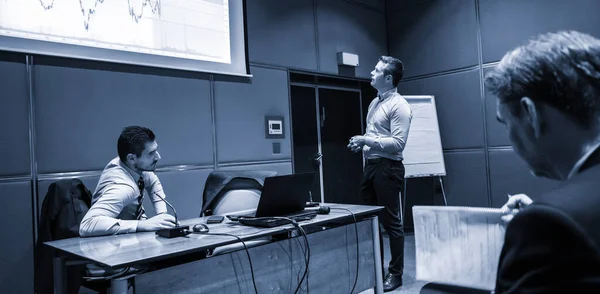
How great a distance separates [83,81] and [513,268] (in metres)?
2.67

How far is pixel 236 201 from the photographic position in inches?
95.9

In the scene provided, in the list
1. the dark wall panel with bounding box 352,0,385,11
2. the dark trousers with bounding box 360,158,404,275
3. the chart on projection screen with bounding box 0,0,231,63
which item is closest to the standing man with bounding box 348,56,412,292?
the dark trousers with bounding box 360,158,404,275

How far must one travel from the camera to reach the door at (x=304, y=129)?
4086 millimetres

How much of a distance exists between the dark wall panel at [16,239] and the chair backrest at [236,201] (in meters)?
1.08

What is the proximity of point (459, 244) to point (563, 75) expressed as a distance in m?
0.71

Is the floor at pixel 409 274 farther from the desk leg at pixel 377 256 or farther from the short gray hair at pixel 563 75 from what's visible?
the short gray hair at pixel 563 75

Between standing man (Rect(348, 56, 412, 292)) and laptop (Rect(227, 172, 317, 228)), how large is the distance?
86cm

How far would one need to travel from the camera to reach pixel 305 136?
166 inches

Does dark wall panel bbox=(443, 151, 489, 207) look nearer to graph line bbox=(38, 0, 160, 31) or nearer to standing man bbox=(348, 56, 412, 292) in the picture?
standing man bbox=(348, 56, 412, 292)

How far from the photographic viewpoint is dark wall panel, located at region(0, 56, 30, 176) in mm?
2242

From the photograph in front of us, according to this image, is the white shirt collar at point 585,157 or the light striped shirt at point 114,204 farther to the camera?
the light striped shirt at point 114,204

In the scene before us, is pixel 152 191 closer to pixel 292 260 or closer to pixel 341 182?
pixel 292 260

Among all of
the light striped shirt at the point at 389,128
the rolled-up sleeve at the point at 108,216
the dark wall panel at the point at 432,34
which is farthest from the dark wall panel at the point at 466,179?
the rolled-up sleeve at the point at 108,216

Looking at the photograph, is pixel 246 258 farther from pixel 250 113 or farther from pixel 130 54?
pixel 250 113
